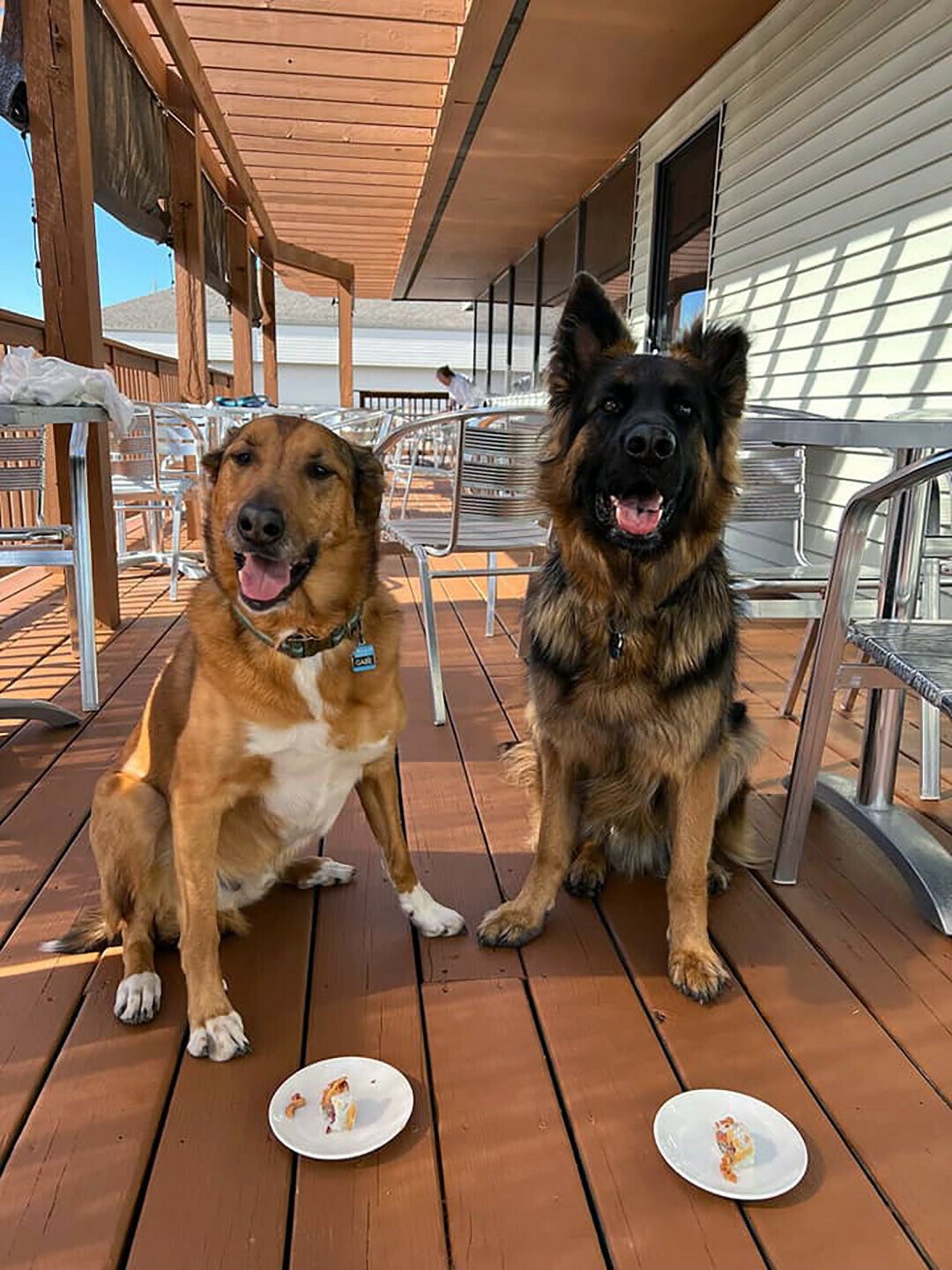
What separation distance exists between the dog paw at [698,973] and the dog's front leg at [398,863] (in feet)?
1.45

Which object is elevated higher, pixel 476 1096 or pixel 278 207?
pixel 278 207

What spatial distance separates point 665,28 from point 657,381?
4.53 meters

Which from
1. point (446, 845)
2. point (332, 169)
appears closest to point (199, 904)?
point (446, 845)

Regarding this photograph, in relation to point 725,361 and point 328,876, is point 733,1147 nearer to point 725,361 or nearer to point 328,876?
point 328,876

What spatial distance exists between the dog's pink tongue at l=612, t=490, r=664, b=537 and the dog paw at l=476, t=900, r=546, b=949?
822mm

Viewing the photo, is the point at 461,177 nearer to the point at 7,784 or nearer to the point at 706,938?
the point at 7,784

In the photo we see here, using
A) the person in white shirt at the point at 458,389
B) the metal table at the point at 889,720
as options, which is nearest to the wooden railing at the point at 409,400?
the person in white shirt at the point at 458,389

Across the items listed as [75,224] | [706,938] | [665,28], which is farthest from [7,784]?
[665,28]

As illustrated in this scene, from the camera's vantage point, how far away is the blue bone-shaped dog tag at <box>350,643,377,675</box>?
1.59m

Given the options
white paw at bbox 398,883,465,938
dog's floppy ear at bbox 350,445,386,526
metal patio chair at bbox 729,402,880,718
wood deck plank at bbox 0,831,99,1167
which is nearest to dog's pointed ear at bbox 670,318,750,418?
dog's floppy ear at bbox 350,445,386,526

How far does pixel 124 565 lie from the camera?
5.02 meters

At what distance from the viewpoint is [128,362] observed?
7410 mm

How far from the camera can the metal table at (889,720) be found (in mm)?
1921

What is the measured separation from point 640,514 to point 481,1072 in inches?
40.5
